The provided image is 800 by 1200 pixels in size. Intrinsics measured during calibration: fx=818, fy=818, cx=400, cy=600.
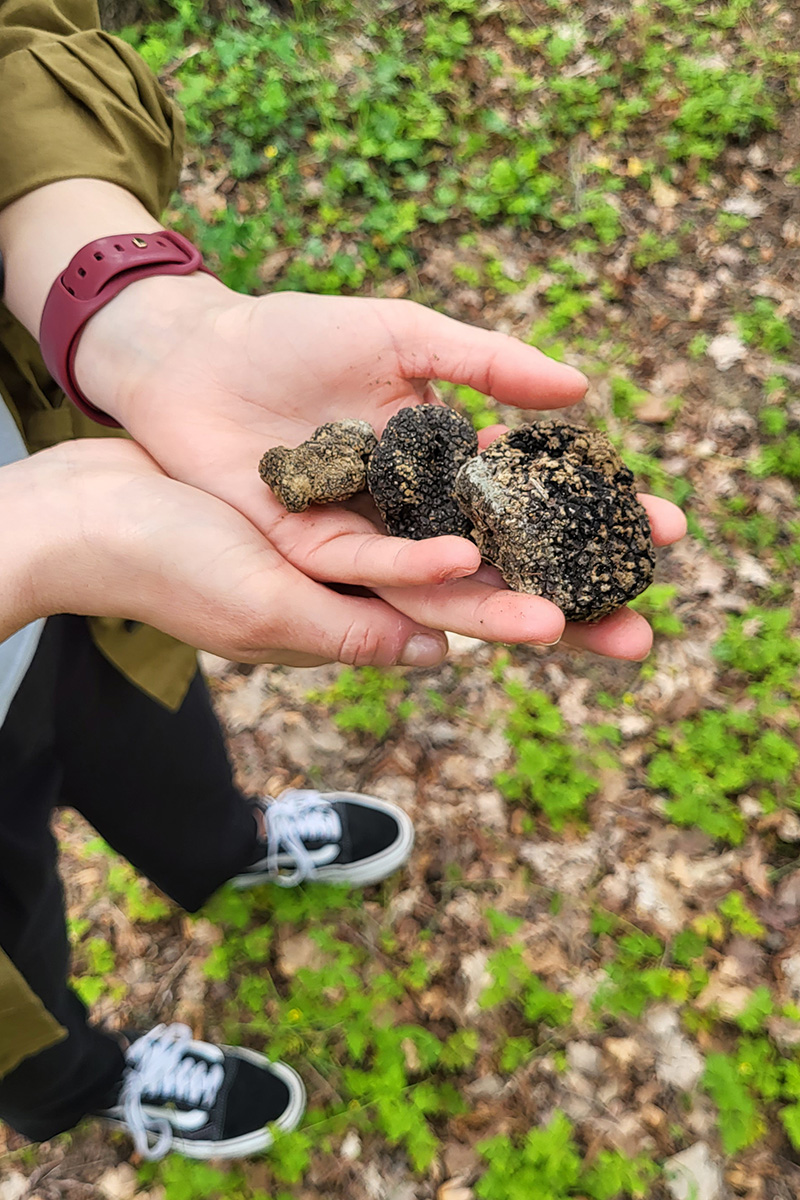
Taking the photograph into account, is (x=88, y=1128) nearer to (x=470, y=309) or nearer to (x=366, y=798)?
(x=366, y=798)

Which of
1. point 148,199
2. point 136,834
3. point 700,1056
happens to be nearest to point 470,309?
point 148,199

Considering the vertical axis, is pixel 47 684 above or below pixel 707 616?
above

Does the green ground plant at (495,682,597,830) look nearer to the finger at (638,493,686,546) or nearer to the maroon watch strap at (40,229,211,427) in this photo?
the finger at (638,493,686,546)

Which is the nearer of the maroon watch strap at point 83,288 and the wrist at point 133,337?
the maroon watch strap at point 83,288

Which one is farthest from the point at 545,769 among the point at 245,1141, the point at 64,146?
the point at 64,146

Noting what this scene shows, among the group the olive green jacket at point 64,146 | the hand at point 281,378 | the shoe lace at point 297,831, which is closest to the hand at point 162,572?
the hand at point 281,378

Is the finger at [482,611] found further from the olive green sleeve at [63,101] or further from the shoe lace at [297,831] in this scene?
the shoe lace at [297,831]
